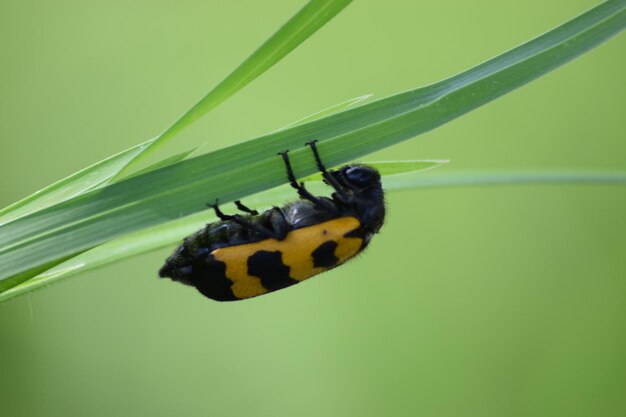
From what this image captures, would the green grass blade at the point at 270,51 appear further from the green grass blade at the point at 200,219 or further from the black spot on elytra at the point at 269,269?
the black spot on elytra at the point at 269,269

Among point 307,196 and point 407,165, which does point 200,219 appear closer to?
point 307,196

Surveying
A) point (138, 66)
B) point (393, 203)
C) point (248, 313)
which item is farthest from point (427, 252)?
point (138, 66)

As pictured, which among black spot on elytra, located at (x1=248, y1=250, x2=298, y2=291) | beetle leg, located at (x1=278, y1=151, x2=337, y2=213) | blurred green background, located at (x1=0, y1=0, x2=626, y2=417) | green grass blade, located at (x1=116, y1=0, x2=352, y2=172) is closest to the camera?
green grass blade, located at (x1=116, y1=0, x2=352, y2=172)

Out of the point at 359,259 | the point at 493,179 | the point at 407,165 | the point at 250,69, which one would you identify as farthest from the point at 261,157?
the point at 359,259

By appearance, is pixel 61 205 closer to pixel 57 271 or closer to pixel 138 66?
pixel 57 271

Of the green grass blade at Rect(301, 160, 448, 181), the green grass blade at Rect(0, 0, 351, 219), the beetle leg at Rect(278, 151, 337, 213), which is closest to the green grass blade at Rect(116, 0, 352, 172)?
the green grass blade at Rect(0, 0, 351, 219)

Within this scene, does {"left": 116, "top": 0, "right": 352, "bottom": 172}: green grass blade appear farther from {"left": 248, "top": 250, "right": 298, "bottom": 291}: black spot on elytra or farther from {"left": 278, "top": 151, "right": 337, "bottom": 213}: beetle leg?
{"left": 248, "top": 250, "right": 298, "bottom": 291}: black spot on elytra
